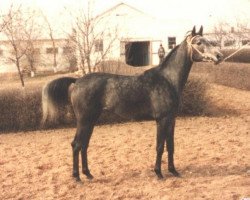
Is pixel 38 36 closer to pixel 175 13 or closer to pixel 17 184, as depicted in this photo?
→ pixel 175 13

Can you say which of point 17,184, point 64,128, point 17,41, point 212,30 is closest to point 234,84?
point 64,128

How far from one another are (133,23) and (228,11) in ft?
38.9

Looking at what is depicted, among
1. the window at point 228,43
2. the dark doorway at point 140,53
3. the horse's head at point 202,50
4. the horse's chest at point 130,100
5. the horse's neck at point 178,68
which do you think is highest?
the horse's head at point 202,50

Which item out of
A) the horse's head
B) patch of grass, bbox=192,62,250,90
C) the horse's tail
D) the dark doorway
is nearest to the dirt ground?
the horse's tail

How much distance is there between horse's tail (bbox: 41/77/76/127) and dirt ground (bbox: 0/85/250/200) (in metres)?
1.15

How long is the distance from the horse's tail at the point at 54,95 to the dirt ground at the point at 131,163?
45.4 inches

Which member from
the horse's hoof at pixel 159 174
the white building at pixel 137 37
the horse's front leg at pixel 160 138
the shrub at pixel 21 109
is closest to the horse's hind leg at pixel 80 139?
the horse's front leg at pixel 160 138

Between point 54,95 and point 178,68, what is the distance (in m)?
2.06

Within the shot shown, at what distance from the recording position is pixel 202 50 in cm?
662

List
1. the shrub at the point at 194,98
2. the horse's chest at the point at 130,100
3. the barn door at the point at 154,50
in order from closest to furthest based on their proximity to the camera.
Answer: the horse's chest at the point at 130,100, the shrub at the point at 194,98, the barn door at the point at 154,50

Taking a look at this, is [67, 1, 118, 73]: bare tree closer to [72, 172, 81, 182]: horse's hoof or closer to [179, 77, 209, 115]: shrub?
[179, 77, 209, 115]: shrub

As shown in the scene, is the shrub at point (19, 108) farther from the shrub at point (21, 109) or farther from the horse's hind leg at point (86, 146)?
the horse's hind leg at point (86, 146)

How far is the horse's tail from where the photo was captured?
685 cm

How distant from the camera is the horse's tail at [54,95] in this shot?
6.85m
